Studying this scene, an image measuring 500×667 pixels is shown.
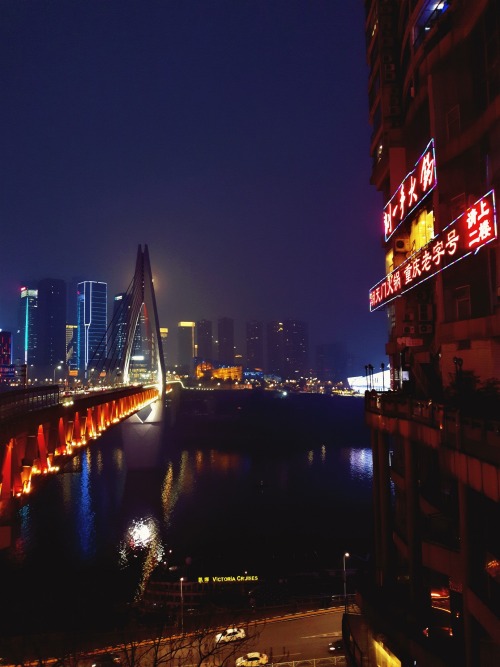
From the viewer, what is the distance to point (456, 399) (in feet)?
45.6

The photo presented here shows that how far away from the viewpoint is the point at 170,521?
43062 millimetres

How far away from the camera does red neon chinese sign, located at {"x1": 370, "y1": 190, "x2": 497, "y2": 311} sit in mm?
14211

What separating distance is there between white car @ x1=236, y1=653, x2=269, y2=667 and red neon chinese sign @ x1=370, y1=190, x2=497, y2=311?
14397mm

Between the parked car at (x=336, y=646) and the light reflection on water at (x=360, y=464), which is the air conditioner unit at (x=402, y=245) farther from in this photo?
the light reflection on water at (x=360, y=464)

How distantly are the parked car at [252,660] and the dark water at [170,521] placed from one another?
27.8 ft

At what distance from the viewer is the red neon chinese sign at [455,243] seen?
14.2 meters

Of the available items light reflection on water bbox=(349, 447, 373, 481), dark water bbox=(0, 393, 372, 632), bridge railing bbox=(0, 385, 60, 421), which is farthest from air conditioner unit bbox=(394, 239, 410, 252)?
light reflection on water bbox=(349, 447, 373, 481)

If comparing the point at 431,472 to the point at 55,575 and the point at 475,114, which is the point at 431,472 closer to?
the point at 475,114

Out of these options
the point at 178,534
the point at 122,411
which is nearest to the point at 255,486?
the point at 178,534

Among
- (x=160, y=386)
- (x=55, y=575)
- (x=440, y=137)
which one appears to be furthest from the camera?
(x=160, y=386)

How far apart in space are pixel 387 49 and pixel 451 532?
2295cm

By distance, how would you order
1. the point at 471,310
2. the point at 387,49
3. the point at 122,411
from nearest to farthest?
the point at 471,310, the point at 387,49, the point at 122,411

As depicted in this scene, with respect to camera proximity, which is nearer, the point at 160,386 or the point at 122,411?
the point at 122,411

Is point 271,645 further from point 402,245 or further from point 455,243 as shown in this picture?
point 402,245
